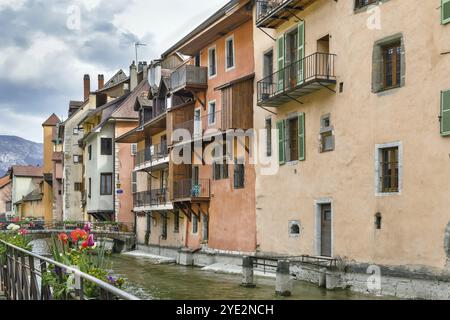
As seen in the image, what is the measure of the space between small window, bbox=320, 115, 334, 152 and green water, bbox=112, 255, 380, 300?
4585 mm

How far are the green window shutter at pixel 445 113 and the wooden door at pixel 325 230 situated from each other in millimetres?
5974

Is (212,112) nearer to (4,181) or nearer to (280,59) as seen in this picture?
(280,59)

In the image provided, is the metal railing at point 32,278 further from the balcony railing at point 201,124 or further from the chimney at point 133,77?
the chimney at point 133,77

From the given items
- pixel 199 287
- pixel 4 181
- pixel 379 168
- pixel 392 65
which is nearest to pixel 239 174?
pixel 199 287

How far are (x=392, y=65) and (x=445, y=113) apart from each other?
2.84 metres

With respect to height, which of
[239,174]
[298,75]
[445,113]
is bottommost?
[239,174]

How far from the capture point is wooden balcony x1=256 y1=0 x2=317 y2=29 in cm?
2239

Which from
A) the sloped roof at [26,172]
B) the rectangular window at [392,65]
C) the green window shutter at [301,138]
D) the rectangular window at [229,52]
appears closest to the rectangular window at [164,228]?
the rectangular window at [229,52]

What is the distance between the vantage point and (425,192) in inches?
661

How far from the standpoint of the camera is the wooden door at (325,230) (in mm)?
21247

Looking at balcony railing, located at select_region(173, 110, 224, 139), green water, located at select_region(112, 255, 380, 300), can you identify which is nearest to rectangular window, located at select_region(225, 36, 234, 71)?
balcony railing, located at select_region(173, 110, 224, 139)

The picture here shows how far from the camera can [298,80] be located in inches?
880
